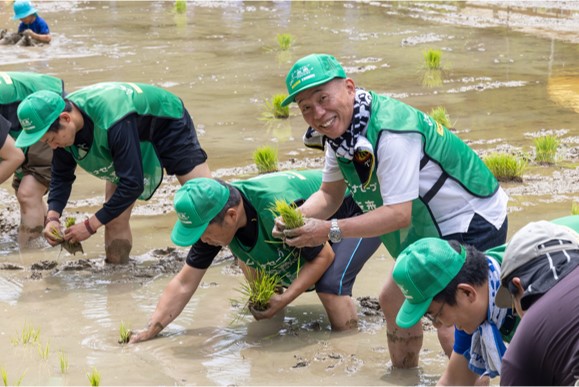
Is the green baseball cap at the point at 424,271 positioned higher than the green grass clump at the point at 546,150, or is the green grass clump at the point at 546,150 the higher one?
the green baseball cap at the point at 424,271

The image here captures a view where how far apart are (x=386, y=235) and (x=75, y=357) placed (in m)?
1.61

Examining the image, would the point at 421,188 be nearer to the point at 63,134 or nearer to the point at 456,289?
the point at 456,289

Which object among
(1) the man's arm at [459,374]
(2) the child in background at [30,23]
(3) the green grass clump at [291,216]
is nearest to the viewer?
(1) the man's arm at [459,374]

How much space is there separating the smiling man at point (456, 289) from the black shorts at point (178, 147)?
9.93 ft

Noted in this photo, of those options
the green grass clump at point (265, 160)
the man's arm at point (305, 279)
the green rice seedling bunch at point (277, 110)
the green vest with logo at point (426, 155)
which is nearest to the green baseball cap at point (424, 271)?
the green vest with logo at point (426, 155)

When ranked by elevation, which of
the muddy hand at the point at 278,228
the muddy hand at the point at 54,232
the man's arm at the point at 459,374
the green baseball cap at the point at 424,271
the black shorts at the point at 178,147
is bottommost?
the muddy hand at the point at 54,232

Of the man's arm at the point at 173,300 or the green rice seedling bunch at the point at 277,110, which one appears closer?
the man's arm at the point at 173,300

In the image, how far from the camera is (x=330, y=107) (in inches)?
162

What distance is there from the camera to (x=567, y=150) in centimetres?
835

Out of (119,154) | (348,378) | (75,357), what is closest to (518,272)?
(348,378)

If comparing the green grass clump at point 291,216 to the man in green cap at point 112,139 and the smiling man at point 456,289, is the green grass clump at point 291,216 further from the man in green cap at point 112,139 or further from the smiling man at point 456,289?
the man in green cap at point 112,139

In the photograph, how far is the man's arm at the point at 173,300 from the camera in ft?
16.6

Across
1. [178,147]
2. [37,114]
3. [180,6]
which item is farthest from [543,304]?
[180,6]

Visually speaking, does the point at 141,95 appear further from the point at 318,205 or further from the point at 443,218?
the point at 443,218
